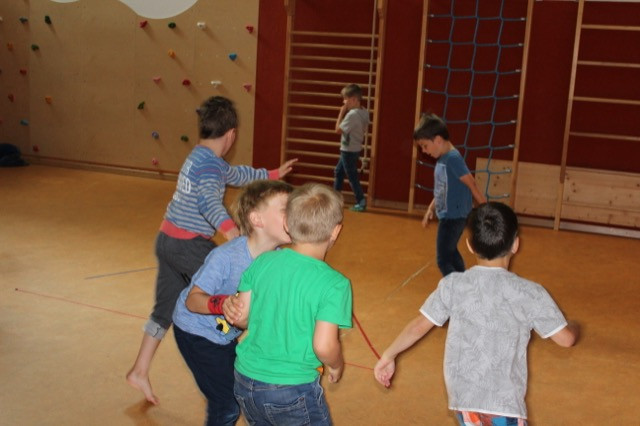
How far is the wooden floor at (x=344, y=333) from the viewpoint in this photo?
3525mm

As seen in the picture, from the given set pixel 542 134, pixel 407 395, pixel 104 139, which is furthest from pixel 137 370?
pixel 104 139

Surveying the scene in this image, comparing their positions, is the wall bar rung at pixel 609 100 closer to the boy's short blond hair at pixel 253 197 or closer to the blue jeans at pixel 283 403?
the boy's short blond hair at pixel 253 197

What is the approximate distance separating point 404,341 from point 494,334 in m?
0.29

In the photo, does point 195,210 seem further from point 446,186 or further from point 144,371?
point 446,186

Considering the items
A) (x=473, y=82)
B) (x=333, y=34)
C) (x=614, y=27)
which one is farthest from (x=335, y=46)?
(x=614, y=27)

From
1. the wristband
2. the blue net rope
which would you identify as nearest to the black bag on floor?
the blue net rope

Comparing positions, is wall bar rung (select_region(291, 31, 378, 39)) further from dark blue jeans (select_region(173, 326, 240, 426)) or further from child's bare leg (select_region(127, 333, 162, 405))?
dark blue jeans (select_region(173, 326, 240, 426))

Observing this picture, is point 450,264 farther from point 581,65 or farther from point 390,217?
point 581,65

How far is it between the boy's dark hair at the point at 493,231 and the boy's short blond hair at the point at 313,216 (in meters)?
0.44

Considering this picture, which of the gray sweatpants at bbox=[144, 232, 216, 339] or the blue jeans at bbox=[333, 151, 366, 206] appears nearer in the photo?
the gray sweatpants at bbox=[144, 232, 216, 339]

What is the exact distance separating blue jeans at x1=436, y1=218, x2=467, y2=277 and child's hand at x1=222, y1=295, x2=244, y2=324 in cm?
269

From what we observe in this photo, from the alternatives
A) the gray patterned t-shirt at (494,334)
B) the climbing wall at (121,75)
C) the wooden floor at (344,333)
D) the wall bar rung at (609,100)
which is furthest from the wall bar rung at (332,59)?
the gray patterned t-shirt at (494,334)

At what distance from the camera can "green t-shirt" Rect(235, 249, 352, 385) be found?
2010 mm

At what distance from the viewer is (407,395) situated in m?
3.72
